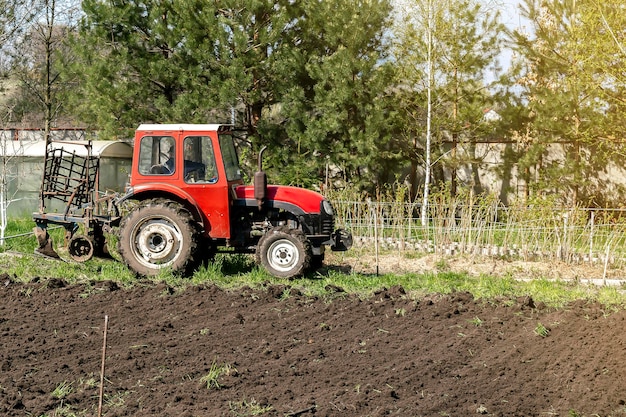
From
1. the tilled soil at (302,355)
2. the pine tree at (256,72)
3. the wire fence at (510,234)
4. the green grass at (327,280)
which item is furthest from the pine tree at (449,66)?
the tilled soil at (302,355)

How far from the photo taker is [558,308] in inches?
281

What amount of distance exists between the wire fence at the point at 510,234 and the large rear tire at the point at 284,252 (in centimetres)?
175

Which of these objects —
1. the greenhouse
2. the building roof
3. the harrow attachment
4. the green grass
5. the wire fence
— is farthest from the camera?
the greenhouse

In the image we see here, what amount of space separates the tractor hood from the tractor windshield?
0.75 feet

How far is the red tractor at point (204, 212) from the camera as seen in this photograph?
344 inches

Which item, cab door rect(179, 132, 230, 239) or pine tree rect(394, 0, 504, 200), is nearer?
cab door rect(179, 132, 230, 239)

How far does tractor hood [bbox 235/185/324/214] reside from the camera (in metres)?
9.02

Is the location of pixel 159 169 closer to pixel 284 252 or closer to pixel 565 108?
pixel 284 252

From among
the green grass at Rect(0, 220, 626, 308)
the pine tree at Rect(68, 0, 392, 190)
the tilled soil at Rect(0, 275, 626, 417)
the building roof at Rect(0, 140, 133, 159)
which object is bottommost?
the tilled soil at Rect(0, 275, 626, 417)

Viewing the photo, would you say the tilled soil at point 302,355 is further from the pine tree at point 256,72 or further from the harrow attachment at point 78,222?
the pine tree at point 256,72

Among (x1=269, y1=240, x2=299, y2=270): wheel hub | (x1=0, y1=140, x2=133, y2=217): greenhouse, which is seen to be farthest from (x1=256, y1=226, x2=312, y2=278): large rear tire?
(x1=0, y1=140, x2=133, y2=217): greenhouse

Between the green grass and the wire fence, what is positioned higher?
the wire fence

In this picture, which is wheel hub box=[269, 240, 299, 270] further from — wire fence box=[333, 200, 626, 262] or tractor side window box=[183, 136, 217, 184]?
wire fence box=[333, 200, 626, 262]

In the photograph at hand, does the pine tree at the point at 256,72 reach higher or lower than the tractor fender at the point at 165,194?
higher
